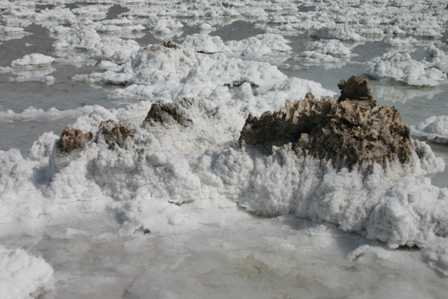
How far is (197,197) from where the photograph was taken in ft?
17.7

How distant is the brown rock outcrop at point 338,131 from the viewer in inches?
208

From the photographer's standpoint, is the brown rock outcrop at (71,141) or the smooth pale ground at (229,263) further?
the brown rock outcrop at (71,141)

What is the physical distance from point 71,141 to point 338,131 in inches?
103

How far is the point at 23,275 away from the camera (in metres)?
4.13

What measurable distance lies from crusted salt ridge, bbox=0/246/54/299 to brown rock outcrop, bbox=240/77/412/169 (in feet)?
7.54

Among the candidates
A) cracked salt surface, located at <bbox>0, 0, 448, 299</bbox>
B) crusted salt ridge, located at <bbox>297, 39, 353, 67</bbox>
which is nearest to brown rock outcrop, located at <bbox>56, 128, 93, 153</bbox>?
cracked salt surface, located at <bbox>0, 0, 448, 299</bbox>

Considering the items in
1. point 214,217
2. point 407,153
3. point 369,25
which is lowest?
point 369,25

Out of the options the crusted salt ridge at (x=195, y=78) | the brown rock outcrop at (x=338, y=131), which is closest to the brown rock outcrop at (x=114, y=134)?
the brown rock outcrop at (x=338, y=131)

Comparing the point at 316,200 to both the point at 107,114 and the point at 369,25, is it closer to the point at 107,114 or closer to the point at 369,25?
the point at 107,114

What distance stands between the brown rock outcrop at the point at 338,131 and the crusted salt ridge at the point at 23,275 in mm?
2299

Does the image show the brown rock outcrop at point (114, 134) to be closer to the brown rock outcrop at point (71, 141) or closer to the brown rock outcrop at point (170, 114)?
the brown rock outcrop at point (71, 141)

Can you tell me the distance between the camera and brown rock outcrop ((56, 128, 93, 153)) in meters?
5.82

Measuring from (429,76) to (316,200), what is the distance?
7930mm

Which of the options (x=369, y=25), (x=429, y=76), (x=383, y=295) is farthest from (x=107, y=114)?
(x=369, y=25)
